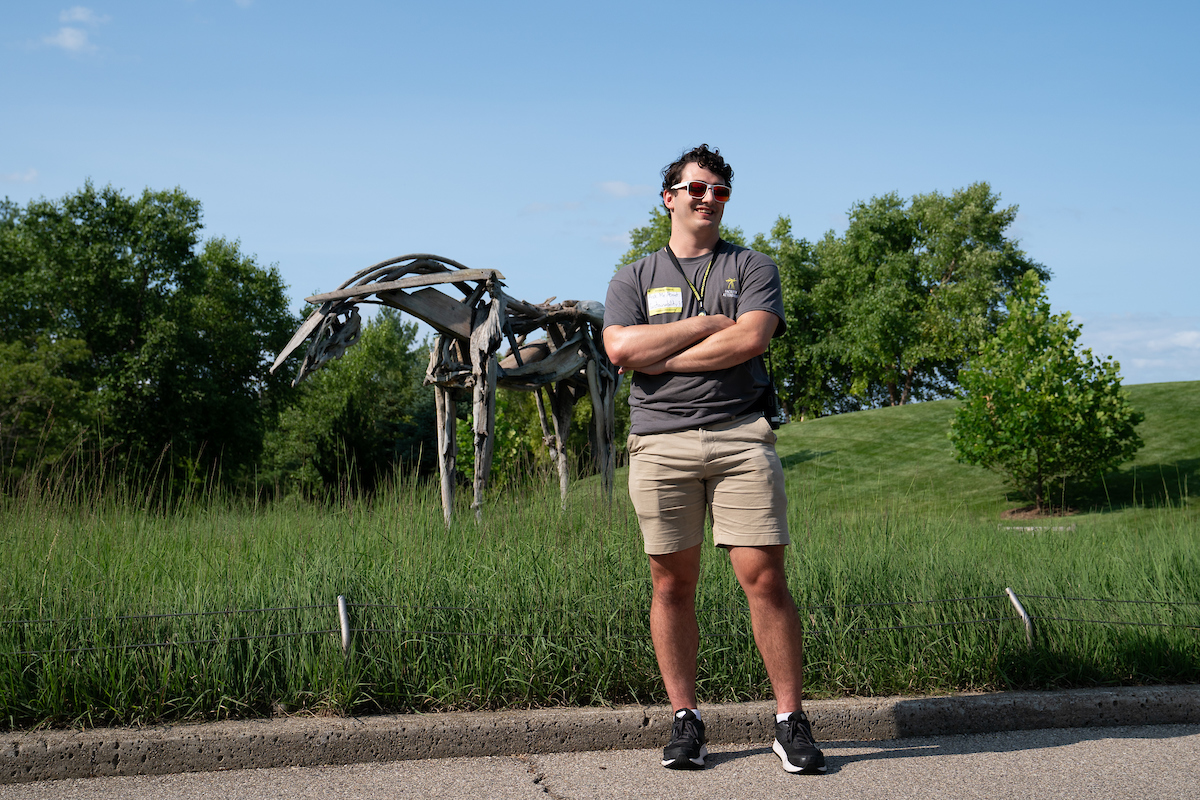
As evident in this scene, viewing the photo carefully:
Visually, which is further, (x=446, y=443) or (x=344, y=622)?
(x=446, y=443)

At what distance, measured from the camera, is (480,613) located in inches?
168

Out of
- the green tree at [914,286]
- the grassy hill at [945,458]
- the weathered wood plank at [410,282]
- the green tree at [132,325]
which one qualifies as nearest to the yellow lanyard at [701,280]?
the weathered wood plank at [410,282]

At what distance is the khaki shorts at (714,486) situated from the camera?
3361 mm

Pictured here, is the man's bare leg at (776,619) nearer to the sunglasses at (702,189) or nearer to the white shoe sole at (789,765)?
the white shoe sole at (789,765)

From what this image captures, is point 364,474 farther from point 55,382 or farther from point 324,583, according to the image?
point 324,583

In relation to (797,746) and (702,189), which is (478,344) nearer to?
(702,189)

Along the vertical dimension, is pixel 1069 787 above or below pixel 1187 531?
below

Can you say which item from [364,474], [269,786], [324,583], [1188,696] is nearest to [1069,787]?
[1188,696]

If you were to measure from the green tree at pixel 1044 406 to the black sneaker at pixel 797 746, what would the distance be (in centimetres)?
1538

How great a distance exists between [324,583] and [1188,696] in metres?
4.28

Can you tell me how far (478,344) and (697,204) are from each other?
14.5ft

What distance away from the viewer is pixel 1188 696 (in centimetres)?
423

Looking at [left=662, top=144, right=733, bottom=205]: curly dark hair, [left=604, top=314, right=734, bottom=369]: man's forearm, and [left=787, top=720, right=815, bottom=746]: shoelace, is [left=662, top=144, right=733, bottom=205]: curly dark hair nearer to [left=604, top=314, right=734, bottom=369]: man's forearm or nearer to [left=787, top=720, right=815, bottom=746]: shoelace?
[left=604, top=314, right=734, bottom=369]: man's forearm

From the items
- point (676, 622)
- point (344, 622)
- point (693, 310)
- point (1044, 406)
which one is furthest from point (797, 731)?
point (1044, 406)
